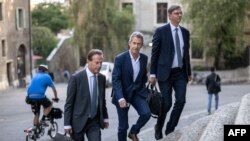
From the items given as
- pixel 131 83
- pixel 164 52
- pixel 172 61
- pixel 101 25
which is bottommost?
pixel 101 25

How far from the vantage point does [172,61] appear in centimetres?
938

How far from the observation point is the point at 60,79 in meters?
65.5

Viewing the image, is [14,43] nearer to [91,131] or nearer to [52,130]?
[52,130]

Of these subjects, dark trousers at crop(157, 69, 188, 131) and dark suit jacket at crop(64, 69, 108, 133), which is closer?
dark suit jacket at crop(64, 69, 108, 133)

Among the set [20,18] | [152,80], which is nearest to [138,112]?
[152,80]

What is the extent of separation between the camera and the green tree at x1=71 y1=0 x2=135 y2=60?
5262 centimetres

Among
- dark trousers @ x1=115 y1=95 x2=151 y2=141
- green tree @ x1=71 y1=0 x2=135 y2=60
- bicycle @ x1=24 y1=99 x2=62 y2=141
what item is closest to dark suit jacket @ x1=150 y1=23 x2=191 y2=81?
dark trousers @ x1=115 y1=95 x2=151 y2=141

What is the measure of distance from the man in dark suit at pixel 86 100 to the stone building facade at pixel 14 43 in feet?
136

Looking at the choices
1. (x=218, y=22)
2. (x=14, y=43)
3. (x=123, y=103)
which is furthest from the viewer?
(x=14, y=43)

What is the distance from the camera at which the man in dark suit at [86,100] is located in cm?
805

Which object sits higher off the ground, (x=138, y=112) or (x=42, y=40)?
(x=138, y=112)

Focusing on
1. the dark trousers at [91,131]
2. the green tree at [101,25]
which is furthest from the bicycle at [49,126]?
the green tree at [101,25]

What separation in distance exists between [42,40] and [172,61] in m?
62.9

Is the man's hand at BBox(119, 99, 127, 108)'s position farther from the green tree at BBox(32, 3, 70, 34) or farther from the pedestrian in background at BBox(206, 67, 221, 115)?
the green tree at BBox(32, 3, 70, 34)
